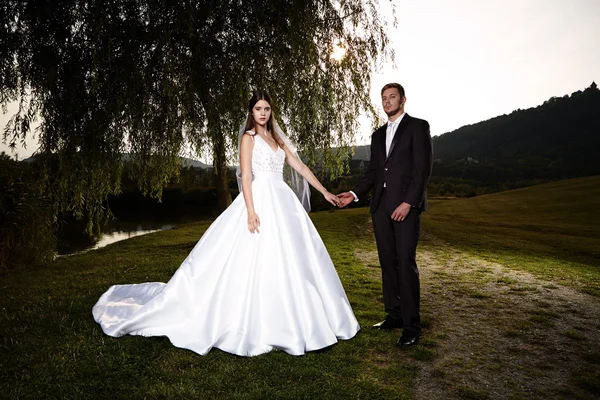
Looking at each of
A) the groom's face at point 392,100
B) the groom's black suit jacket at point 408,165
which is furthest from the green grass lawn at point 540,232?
the groom's face at point 392,100

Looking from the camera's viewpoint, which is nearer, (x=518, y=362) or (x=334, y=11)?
(x=518, y=362)

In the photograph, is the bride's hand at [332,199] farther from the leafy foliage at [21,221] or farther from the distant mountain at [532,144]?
the distant mountain at [532,144]

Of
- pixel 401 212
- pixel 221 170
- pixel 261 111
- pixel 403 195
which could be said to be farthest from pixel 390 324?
pixel 221 170

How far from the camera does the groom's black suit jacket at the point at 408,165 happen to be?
3.63 metres

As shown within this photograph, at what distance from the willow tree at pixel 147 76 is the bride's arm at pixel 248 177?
224cm

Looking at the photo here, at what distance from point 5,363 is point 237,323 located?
195cm

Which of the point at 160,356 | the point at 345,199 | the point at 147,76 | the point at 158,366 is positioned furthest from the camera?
the point at 147,76

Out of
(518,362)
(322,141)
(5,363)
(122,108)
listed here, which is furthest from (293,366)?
(322,141)

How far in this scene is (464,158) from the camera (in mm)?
68312

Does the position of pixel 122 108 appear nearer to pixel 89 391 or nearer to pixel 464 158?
pixel 89 391

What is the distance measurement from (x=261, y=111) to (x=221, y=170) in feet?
15.6

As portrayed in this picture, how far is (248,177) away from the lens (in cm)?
375

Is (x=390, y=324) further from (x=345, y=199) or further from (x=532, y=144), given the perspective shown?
(x=532, y=144)

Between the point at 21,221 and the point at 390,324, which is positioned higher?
the point at 21,221
